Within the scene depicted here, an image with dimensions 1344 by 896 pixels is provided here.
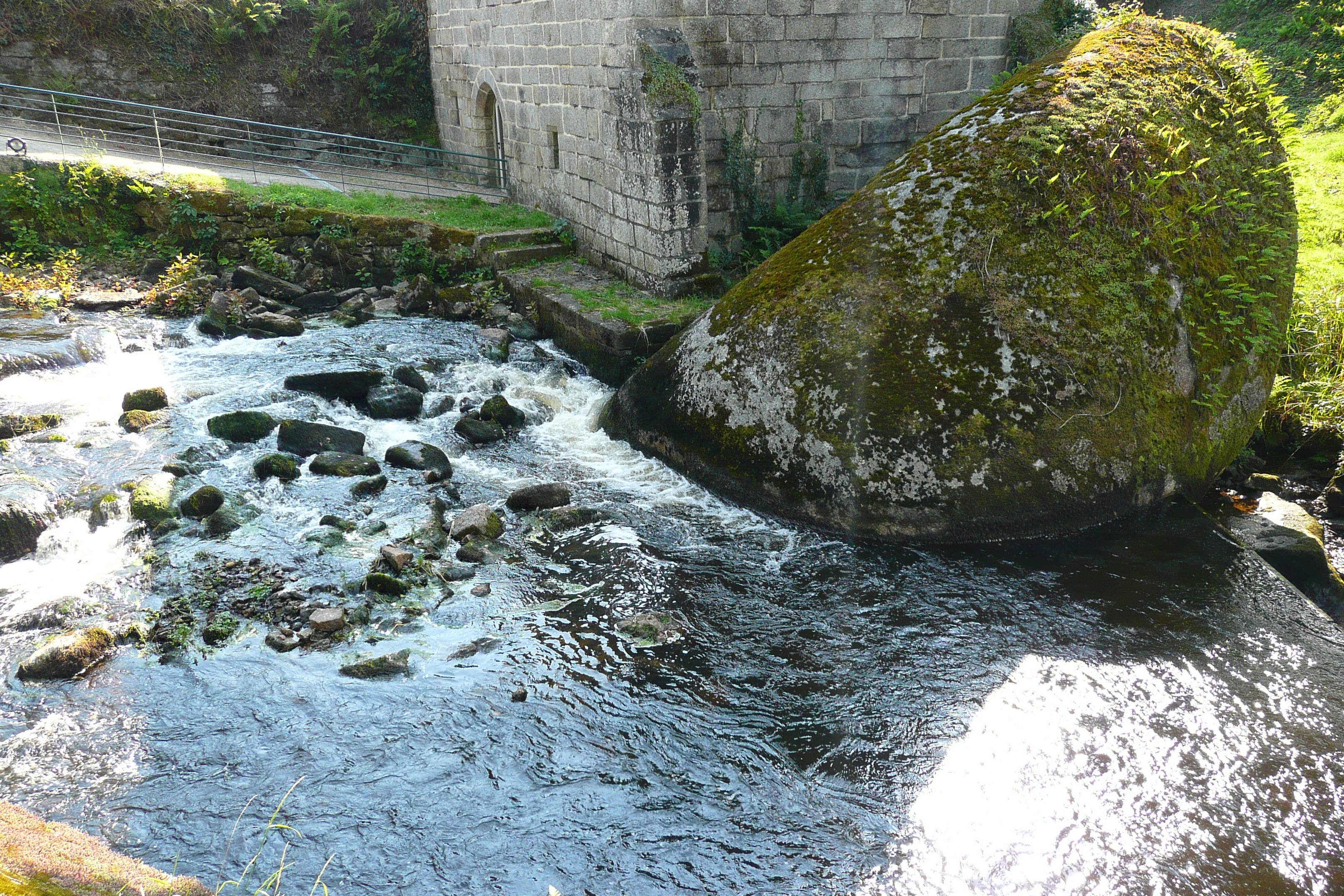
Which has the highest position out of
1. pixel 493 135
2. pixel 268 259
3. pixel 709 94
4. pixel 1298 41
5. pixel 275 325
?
pixel 1298 41

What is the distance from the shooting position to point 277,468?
6.62 meters

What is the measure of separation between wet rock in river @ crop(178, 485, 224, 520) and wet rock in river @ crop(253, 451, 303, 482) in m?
0.54

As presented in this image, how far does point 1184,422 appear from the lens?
589cm

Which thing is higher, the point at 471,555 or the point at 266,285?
the point at 266,285

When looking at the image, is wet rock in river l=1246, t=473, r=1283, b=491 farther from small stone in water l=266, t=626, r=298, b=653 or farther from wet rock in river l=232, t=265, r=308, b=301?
wet rock in river l=232, t=265, r=308, b=301

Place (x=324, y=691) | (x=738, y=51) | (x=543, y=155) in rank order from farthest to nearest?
1. (x=543, y=155)
2. (x=738, y=51)
3. (x=324, y=691)

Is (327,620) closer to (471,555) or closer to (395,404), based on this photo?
(471,555)

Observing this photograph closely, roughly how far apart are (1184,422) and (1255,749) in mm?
2634

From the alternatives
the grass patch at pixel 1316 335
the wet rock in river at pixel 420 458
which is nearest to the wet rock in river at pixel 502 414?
the wet rock in river at pixel 420 458

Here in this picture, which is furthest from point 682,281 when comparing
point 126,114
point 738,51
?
point 126,114

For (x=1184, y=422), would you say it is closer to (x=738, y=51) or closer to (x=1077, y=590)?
(x=1077, y=590)

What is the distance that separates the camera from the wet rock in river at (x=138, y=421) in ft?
23.6

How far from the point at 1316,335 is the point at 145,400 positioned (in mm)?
10011

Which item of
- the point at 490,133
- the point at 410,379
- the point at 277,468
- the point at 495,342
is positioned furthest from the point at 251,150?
the point at 277,468
